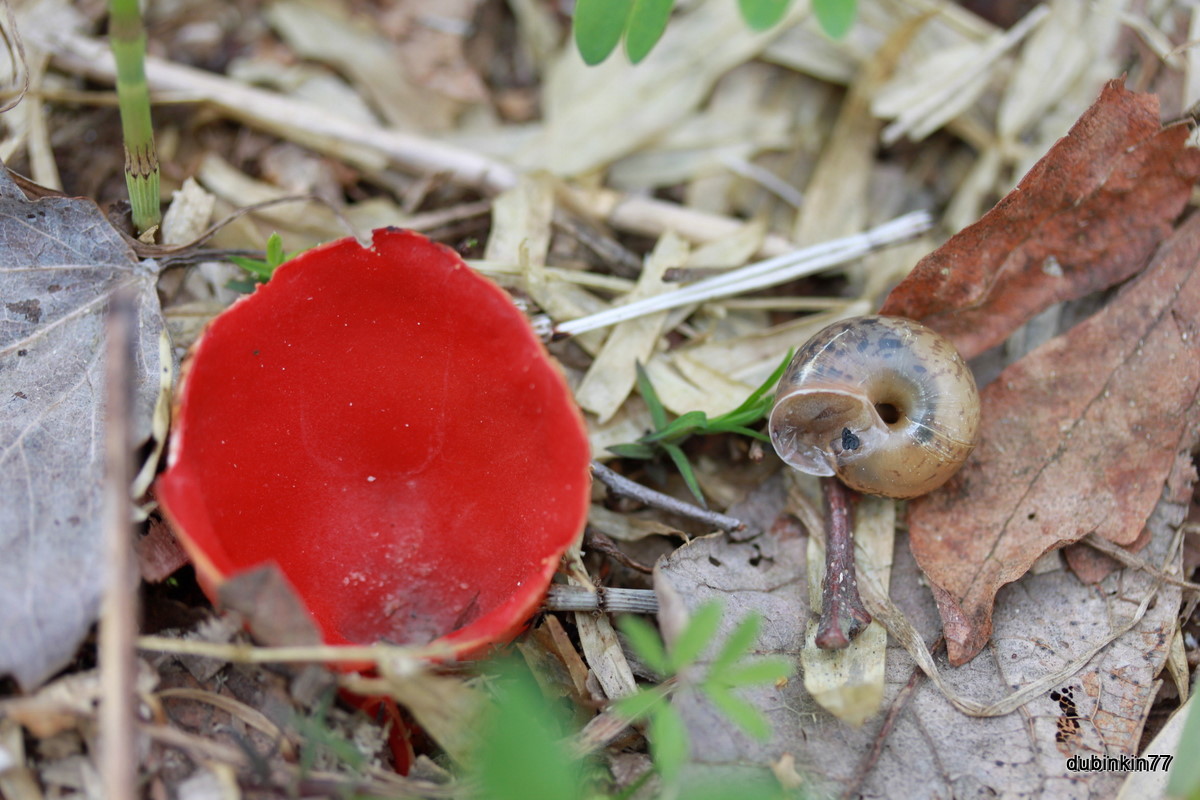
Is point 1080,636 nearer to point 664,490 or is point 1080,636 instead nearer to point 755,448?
point 755,448

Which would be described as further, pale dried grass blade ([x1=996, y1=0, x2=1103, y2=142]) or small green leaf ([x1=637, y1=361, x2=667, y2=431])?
pale dried grass blade ([x1=996, y1=0, x2=1103, y2=142])

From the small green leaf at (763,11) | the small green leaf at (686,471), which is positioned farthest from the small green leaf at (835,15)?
the small green leaf at (686,471)

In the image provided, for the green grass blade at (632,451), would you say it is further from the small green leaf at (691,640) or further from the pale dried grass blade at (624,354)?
the small green leaf at (691,640)

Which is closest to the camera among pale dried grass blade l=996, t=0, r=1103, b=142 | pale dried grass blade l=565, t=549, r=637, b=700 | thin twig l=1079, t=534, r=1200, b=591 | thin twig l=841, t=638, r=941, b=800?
thin twig l=841, t=638, r=941, b=800

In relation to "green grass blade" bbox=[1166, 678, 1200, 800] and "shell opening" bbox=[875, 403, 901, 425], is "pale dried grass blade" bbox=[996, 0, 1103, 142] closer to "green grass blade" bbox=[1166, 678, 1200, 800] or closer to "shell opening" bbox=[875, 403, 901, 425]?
"shell opening" bbox=[875, 403, 901, 425]

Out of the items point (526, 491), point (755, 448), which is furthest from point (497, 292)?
point (755, 448)

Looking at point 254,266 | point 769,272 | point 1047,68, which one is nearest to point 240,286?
point 254,266

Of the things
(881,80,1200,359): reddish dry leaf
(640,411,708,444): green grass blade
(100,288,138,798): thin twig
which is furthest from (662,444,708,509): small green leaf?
(100,288,138,798): thin twig
